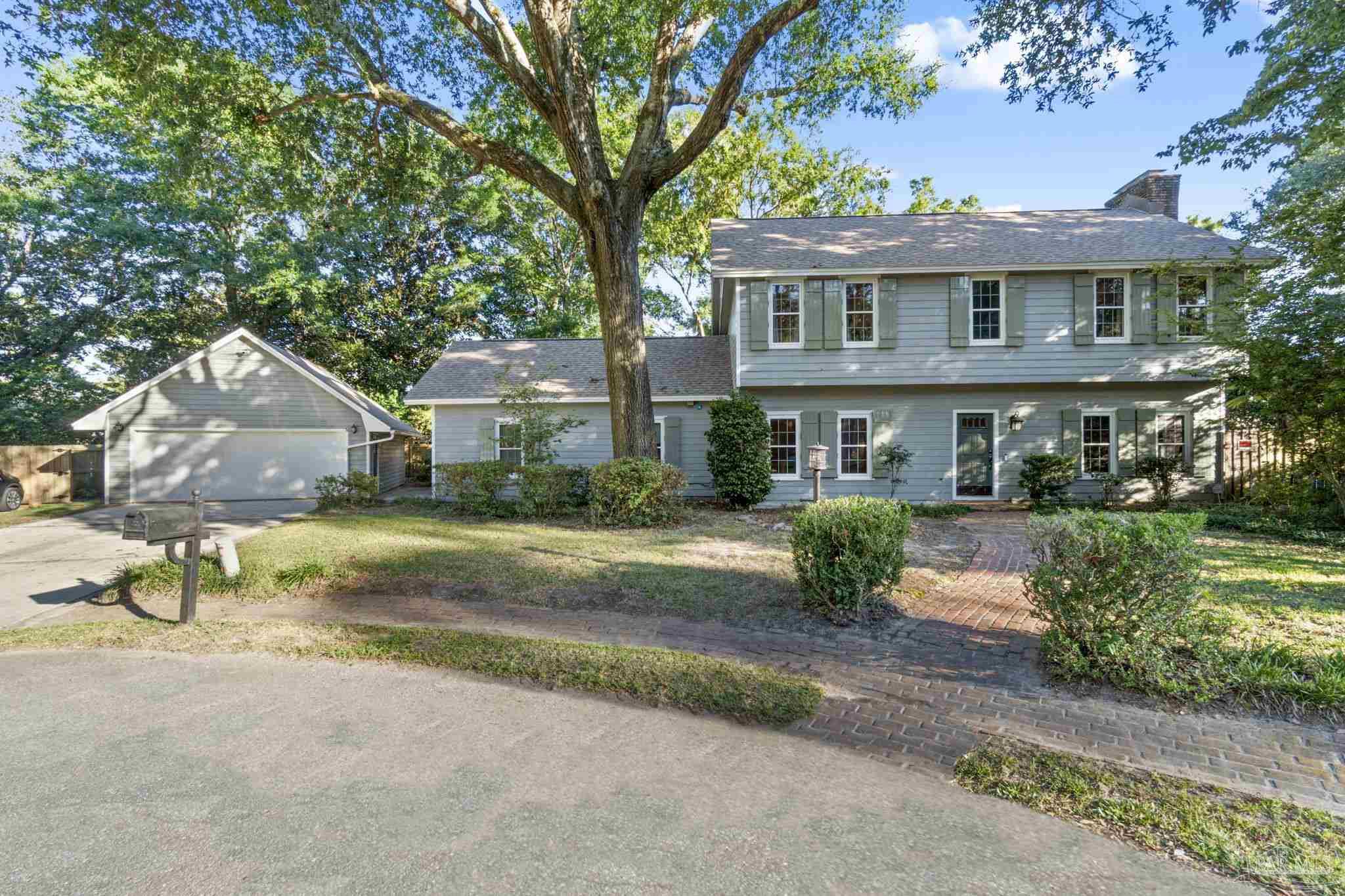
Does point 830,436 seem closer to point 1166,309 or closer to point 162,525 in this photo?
point 1166,309

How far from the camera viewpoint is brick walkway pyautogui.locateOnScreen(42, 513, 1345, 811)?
327 cm

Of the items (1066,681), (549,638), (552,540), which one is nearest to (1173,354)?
(1066,681)

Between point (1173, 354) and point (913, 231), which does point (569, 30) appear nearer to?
point (913, 231)

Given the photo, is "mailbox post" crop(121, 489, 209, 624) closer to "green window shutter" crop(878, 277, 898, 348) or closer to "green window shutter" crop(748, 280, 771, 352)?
"green window shutter" crop(748, 280, 771, 352)

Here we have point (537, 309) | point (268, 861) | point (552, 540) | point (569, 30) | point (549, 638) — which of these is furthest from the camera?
point (537, 309)

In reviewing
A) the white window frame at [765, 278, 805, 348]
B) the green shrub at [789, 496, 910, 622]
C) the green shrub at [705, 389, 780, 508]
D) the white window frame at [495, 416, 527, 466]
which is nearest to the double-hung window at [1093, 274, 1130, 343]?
the white window frame at [765, 278, 805, 348]

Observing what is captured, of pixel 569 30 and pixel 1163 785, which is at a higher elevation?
pixel 569 30

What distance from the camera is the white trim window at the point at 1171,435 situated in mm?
14125

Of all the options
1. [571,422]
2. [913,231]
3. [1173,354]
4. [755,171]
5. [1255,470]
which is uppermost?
[755,171]

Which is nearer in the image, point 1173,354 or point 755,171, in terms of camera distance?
point 1173,354

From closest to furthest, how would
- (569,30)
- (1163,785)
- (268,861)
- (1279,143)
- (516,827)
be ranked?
(268,861) < (516,827) < (1163,785) < (569,30) < (1279,143)

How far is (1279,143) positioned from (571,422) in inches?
582

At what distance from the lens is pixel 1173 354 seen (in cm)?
1364

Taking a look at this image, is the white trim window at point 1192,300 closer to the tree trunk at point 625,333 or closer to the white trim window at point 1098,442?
the white trim window at point 1098,442
